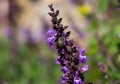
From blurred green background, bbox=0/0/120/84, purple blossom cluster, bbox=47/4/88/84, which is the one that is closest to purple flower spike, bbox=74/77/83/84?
purple blossom cluster, bbox=47/4/88/84

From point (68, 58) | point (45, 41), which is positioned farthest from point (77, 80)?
point (45, 41)

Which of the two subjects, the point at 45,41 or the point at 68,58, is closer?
the point at 68,58

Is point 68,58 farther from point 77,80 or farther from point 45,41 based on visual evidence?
point 45,41

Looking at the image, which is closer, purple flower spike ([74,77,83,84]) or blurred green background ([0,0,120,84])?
purple flower spike ([74,77,83,84])

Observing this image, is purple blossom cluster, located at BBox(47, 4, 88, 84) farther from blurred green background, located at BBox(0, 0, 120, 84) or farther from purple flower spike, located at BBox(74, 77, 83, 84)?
blurred green background, located at BBox(0, 0, 120, 84)

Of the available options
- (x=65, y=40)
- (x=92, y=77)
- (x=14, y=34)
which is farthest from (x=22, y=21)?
(x=65, y=40)

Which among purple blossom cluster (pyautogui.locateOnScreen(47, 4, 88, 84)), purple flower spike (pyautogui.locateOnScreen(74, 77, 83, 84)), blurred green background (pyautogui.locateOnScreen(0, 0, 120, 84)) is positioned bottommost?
purple flower spike (pyautogui.locateOnScreen(74, 77, 83, 84))

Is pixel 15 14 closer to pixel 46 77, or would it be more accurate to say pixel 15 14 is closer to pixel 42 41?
pixel 42 41

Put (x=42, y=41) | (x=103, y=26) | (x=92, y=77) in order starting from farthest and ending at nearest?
(x=42, y=41) → (x=103, y=26) → (x=92, y=77)
